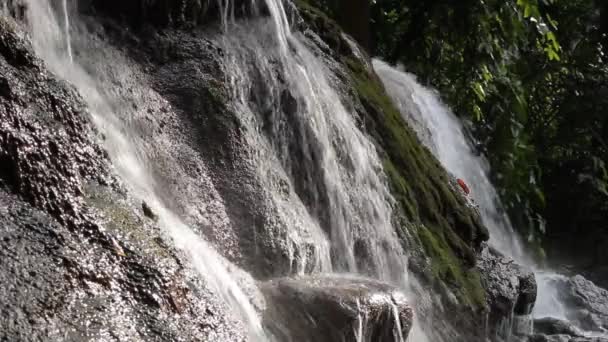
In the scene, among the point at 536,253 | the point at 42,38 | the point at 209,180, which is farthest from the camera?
the point at 536,253

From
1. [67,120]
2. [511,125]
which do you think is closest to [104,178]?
[67,120]

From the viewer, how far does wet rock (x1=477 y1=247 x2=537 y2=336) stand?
6.15 metres

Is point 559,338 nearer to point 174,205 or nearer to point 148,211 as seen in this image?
point 174,205

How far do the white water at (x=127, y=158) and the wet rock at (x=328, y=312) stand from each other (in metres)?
0.20

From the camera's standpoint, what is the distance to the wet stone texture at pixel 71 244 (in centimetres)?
225

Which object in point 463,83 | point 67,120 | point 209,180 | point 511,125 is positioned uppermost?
point 67,120

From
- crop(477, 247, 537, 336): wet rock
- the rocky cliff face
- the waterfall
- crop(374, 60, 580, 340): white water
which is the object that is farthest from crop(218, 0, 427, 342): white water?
crop(374, 60, 580, 340): white water

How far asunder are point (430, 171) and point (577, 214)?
680 centimetres

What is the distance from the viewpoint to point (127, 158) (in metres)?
3.62

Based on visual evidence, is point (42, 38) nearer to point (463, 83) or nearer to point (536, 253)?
point (463, 83)

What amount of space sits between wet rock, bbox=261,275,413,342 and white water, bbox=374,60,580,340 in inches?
187

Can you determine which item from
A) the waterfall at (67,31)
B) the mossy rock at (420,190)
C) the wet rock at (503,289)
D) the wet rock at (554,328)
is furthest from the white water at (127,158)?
the wet rock at (554,328)

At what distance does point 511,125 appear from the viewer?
9.90m

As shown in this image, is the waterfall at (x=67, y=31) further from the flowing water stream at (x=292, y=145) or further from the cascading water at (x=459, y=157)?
the cascading water at (x=459, y=157)
